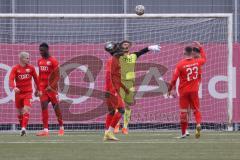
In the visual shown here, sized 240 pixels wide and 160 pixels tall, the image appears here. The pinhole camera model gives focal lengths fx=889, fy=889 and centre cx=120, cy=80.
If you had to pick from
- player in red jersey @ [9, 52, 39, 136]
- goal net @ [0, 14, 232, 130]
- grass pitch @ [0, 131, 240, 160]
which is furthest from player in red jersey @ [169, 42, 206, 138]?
goal net @ [0, 14, 232, 130]

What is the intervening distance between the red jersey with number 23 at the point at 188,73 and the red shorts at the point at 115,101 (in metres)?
1.28

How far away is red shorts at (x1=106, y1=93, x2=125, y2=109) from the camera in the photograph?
15961 millimetres

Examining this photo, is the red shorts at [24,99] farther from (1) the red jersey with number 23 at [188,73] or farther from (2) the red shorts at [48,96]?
(1) the red jersey with number 23 at [188,73]

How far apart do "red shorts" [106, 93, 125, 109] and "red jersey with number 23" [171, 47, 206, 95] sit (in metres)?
1.28

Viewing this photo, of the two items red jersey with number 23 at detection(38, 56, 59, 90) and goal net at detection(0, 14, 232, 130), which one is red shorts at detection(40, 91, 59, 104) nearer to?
red jersey with number 23 at detection(38, 56, 59, 90)

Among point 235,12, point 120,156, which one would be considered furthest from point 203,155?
point 235,12

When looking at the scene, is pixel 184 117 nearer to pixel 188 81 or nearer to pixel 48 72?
pixel 188 81

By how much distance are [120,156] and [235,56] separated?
10255 millimetres

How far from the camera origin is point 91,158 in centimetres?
1153

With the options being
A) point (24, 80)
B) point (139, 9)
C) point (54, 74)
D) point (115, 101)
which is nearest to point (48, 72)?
point (54, 74)

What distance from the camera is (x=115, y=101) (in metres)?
16.3

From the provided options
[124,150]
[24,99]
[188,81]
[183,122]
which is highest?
[188,81]

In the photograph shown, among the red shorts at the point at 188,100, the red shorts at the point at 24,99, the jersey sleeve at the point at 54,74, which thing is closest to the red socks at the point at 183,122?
the red shorts at the point at 188,100

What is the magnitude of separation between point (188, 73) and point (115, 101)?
1.66 m
